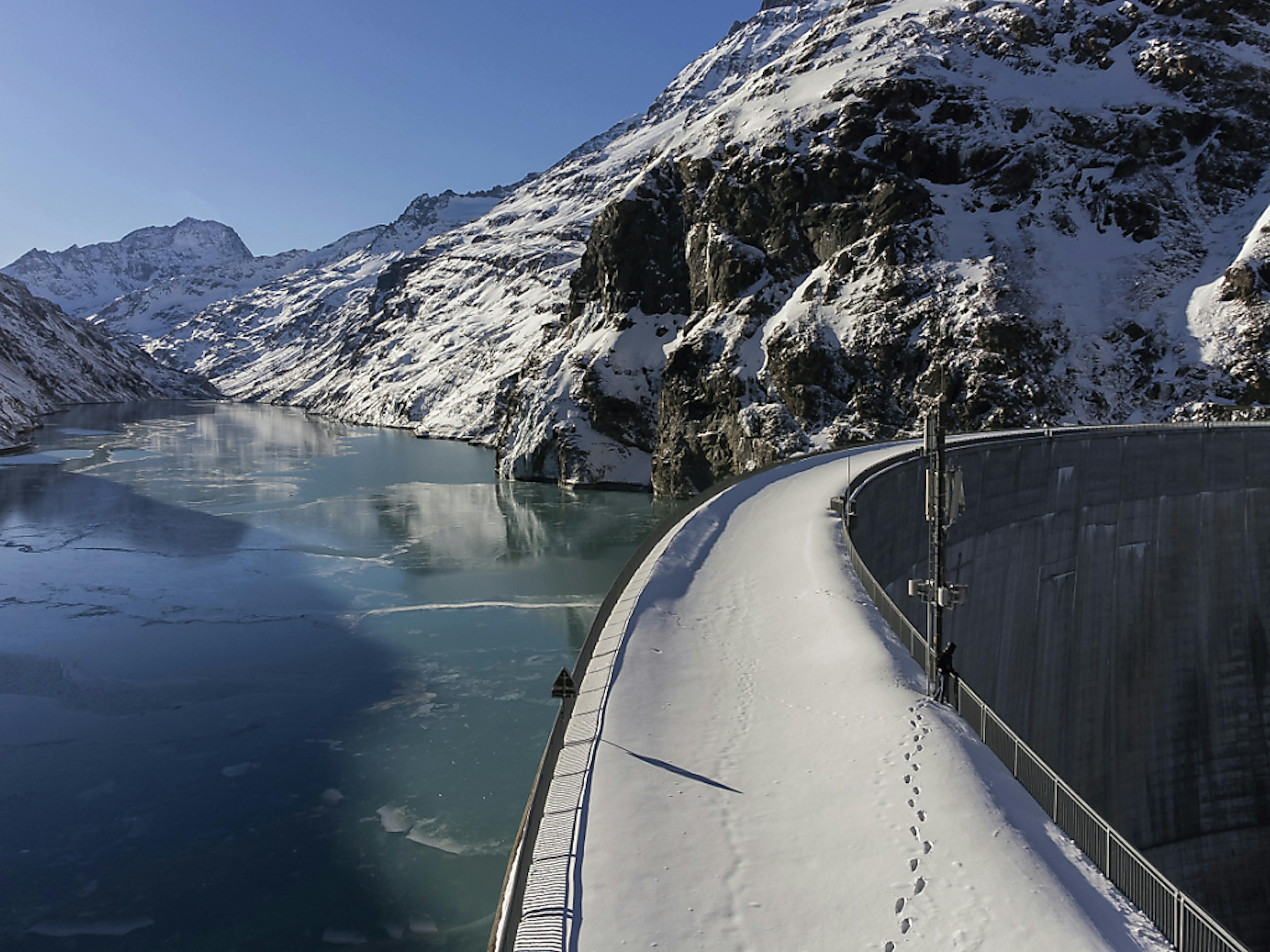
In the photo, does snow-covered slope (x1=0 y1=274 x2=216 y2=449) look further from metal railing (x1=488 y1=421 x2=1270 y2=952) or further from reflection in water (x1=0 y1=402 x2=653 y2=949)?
metal railing (x1=488 y1=421 x2=1270 y2=952)

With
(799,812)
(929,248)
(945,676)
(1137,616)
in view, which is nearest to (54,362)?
(929,248)

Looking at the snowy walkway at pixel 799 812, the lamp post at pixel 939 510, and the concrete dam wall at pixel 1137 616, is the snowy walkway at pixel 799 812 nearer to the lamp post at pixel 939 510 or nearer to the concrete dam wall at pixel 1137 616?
the lamp post at pixel 939 510

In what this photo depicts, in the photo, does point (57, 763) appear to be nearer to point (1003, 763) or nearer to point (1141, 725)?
point (1003, 763)

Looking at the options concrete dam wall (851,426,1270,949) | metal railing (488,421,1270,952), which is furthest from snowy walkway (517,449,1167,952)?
concrete dam wall (851,426,1270,949)

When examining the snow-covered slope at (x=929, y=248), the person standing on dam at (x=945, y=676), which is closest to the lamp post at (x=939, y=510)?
the person standing on dam at (x=945, y=676)

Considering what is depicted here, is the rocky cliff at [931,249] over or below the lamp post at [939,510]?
over
